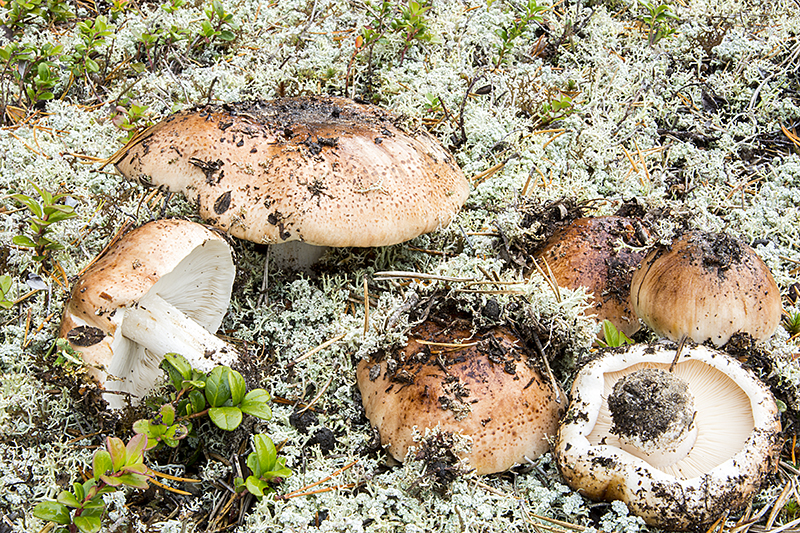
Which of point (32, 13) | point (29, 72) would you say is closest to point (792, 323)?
point (29, 72)

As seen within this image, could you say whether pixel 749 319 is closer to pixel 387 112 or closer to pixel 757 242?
pixel 757 242

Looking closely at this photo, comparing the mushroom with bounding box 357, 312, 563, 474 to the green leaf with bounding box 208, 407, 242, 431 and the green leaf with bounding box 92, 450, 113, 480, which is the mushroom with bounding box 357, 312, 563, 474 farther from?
the green leaf with bounding box 92, 450, 113, 480

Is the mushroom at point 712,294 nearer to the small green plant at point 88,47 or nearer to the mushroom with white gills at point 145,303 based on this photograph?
the mushroom with white gills at point 145,303

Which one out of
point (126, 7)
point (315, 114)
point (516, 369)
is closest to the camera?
point (516, 369)

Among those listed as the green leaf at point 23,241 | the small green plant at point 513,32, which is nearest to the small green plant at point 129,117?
the green leaf at point 23,241

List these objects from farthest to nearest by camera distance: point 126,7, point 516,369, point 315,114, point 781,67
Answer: point 126,7 → point 781,67 → point 315,114 → point 516,369

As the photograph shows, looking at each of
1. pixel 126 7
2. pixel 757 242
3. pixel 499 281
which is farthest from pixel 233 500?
pixel 126 7
